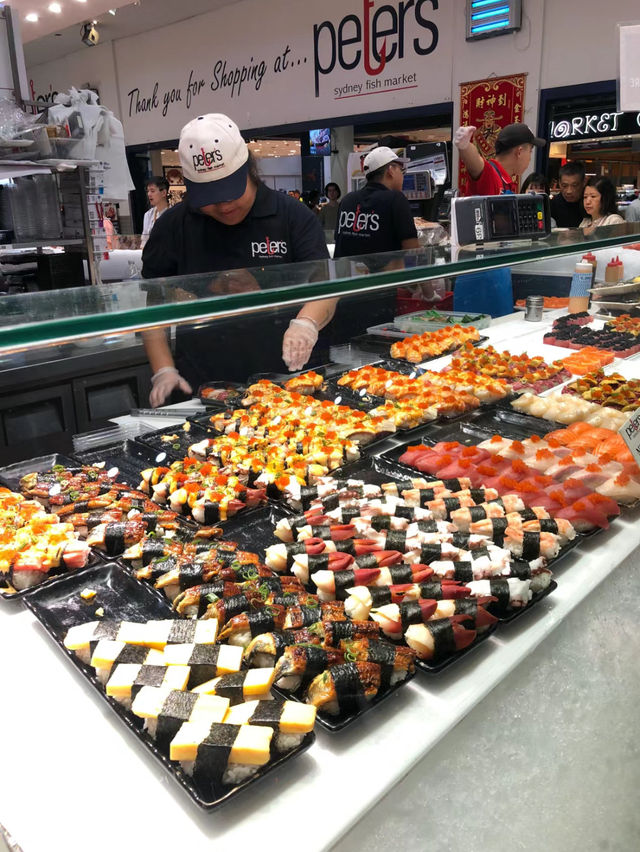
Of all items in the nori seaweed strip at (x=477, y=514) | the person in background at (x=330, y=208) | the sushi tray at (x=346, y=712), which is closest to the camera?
the sushi tray at (x=346, y=712)

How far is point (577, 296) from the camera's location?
13.7ft

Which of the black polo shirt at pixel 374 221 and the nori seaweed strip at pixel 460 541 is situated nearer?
the nori seaweed strip at pixel 460 541

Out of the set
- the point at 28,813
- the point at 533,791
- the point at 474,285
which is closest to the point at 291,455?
the point at 533,791

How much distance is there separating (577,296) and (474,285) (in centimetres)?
93

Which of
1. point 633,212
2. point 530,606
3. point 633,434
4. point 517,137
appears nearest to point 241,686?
point 530,606

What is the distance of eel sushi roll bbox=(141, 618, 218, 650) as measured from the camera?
4.09 ft

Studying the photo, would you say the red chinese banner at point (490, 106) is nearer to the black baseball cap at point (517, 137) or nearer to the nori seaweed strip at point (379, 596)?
the black baseball cap at point (517, 137)

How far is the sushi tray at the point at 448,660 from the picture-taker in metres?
1.24

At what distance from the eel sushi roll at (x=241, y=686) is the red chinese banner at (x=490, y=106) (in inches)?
293

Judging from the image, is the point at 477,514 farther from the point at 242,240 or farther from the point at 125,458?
the point at 242,240

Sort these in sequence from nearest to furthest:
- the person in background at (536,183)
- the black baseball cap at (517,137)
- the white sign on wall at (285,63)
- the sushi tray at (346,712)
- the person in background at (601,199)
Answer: the sushi tray at (346,712), the black baseball cap at (517,137), the person in background at (601,199), the person in background at (536,183), the white sign on wall at (285,63)

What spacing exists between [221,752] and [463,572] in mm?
666

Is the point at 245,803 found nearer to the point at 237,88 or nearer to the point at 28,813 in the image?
the point at 28,813

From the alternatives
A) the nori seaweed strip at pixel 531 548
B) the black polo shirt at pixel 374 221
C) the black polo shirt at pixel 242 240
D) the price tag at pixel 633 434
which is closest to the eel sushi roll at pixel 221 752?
the nori seaweed strip at pixel 531 548
